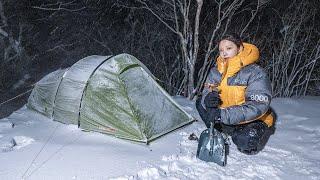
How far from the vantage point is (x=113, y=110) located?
5.05m

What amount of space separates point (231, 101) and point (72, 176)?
2067 millimetres

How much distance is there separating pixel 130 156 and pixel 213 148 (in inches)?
37.4

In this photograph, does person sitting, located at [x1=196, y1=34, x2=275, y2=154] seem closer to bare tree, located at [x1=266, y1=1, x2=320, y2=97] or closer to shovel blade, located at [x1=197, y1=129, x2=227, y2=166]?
shovel blade, located at [x1=197, y1=129, x2=227, y2=166]

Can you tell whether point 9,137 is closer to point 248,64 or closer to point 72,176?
point 72,176

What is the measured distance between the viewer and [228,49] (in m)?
4.49

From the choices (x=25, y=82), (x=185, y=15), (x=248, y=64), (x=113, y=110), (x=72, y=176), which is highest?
(x=185, y=15)

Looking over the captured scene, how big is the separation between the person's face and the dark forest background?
4998 millimetres

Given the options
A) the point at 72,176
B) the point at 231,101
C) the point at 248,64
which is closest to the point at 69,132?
the point at 72,176

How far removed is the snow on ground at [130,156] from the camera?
3934 mm

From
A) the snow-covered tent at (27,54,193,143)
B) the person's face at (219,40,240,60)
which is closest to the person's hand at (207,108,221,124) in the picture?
the person's face at (219,40,240,60)

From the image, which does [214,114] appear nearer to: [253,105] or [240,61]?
[253,105]

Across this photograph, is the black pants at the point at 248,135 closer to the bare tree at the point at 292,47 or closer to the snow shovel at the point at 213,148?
the snow shovel at the point at 213,148

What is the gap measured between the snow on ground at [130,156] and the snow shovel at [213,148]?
83 millimetres

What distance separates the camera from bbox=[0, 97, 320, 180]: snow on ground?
155 inches
